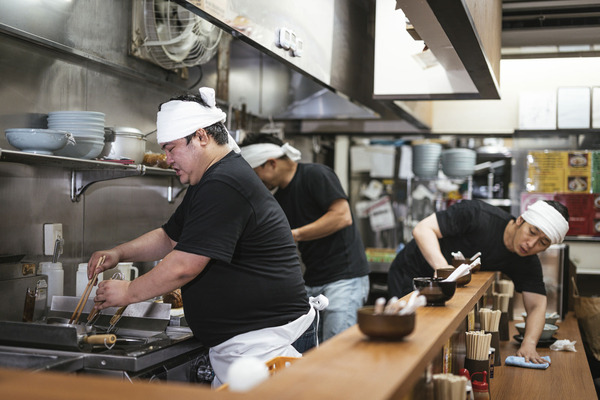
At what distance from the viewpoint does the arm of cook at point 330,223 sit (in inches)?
157

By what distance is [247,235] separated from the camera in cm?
237

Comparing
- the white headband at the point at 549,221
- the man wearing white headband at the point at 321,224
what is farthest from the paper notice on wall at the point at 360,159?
the white headband at the point at 549,221

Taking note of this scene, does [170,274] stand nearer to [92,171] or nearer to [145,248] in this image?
[145,248]

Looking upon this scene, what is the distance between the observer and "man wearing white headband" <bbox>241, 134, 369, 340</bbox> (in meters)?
4.06

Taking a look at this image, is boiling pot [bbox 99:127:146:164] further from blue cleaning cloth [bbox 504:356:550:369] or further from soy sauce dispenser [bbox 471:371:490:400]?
blue cleaning cloth [bbox 504:356:550:369]

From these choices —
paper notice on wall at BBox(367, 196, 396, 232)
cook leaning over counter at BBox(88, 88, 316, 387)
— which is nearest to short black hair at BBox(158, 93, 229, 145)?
cook leaning over counter at BBox(88, 88, 316, 387)

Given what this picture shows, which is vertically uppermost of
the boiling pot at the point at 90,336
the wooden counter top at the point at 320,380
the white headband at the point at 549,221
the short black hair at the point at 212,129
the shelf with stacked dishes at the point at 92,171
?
the short black hair at the point at 212,129

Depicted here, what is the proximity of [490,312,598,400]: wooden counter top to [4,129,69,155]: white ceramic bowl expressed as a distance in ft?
6.62

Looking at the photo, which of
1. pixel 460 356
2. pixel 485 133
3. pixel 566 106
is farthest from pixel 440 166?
pixel 460 356

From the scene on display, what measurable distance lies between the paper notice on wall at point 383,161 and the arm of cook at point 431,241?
10.9 feet

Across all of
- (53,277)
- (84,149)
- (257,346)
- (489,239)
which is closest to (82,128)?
(84,149)

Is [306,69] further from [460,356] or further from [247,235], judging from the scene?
[460,356]

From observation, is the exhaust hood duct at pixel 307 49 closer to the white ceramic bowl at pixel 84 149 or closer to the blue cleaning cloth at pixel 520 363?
the white ceramic bowl at pixel 84 149

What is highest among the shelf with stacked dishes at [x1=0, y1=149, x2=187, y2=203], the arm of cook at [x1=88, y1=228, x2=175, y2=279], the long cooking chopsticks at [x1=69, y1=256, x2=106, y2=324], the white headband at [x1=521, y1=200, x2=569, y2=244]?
the shelf with stacked dishes at [x1=0, y1=149, x2=187, y2=203]
